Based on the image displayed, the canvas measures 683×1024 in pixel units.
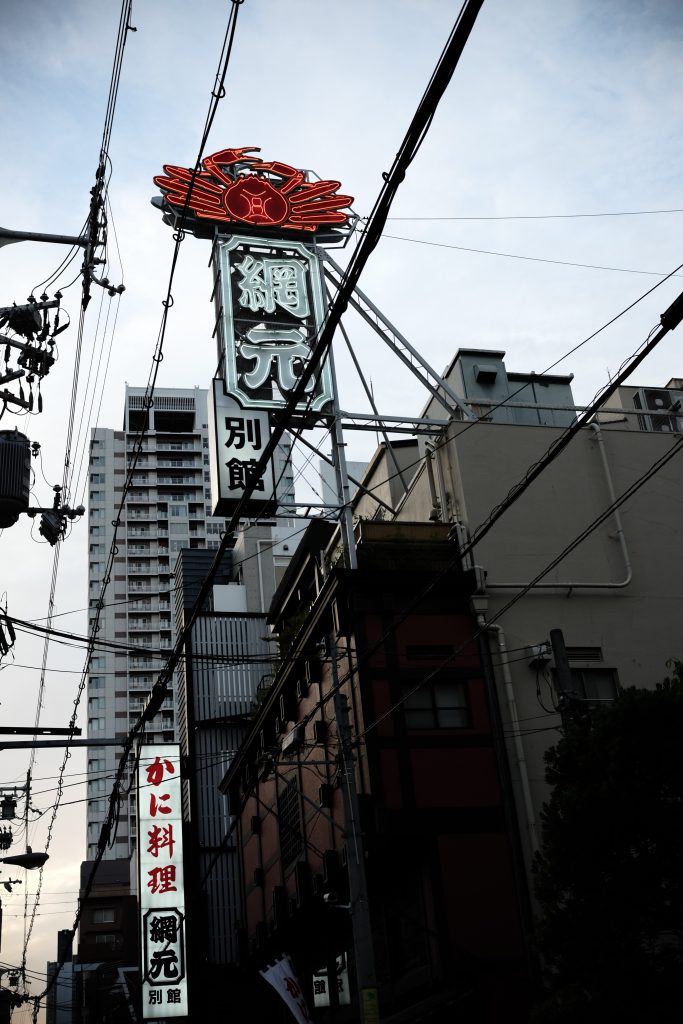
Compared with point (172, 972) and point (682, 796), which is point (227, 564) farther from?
point (682, 796)

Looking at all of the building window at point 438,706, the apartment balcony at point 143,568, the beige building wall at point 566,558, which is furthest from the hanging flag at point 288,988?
the apartment balcony at point 143,568

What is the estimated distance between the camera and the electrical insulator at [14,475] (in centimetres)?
1741

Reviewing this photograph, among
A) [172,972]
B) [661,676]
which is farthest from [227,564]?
[661,676]

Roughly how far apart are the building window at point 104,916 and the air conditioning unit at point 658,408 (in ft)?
246

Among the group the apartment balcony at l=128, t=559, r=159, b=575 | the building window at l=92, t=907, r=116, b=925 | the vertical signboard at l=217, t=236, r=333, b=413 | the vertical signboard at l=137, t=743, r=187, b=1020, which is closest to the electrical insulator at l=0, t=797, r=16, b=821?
the vertical signboard at l=137, t=743, r=187, b=1020

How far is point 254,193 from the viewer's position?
3416 centimetres

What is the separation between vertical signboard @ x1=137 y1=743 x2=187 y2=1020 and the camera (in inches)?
1396

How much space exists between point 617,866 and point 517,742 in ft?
28.9

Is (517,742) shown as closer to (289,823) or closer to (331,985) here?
(289,823)

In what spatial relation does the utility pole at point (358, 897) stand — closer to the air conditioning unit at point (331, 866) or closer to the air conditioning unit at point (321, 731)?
the air conditioning unit at point (331, 866)

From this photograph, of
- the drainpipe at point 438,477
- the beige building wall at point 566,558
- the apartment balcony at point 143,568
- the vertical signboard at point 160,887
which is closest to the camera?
the beige building wall at point 566,558

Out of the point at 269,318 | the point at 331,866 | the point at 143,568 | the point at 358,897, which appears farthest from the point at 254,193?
the point at 143,568

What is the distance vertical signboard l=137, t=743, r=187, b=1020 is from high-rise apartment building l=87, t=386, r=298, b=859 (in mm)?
69467

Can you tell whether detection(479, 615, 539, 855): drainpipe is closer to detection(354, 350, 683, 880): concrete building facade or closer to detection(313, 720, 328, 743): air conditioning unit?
detection(354, 350, 683, 880): concrete building facade
